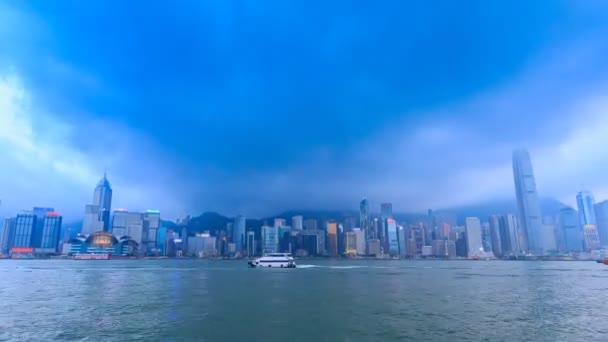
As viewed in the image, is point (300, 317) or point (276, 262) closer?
point (300, 317)

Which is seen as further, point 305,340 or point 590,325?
point 590,325

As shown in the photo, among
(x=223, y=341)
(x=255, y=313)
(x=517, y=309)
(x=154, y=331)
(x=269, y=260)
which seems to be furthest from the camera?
(x=269, y=260)

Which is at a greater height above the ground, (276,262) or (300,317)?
(276,262)

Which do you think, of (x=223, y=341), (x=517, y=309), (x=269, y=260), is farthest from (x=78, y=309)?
(x=269, y=260)

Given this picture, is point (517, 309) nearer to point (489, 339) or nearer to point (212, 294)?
point (489, 339)

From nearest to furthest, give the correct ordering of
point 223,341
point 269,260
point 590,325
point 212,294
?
point 223,341
point 590,325
point 212,294
point 269,260

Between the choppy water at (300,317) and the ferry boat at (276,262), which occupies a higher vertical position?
the ferry boat at (276,262)

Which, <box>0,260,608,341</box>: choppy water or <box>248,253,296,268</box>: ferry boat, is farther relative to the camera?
<box>248,253,296,268</box>: ferry boat

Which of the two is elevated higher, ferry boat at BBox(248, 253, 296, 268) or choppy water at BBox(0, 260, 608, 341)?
ferry boat at BBox(248, 253, 296, 268)

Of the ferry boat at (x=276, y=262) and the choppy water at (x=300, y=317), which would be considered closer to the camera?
the choppy water at (x=300, y=317)

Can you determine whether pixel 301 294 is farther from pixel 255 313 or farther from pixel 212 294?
pixel 255 313
